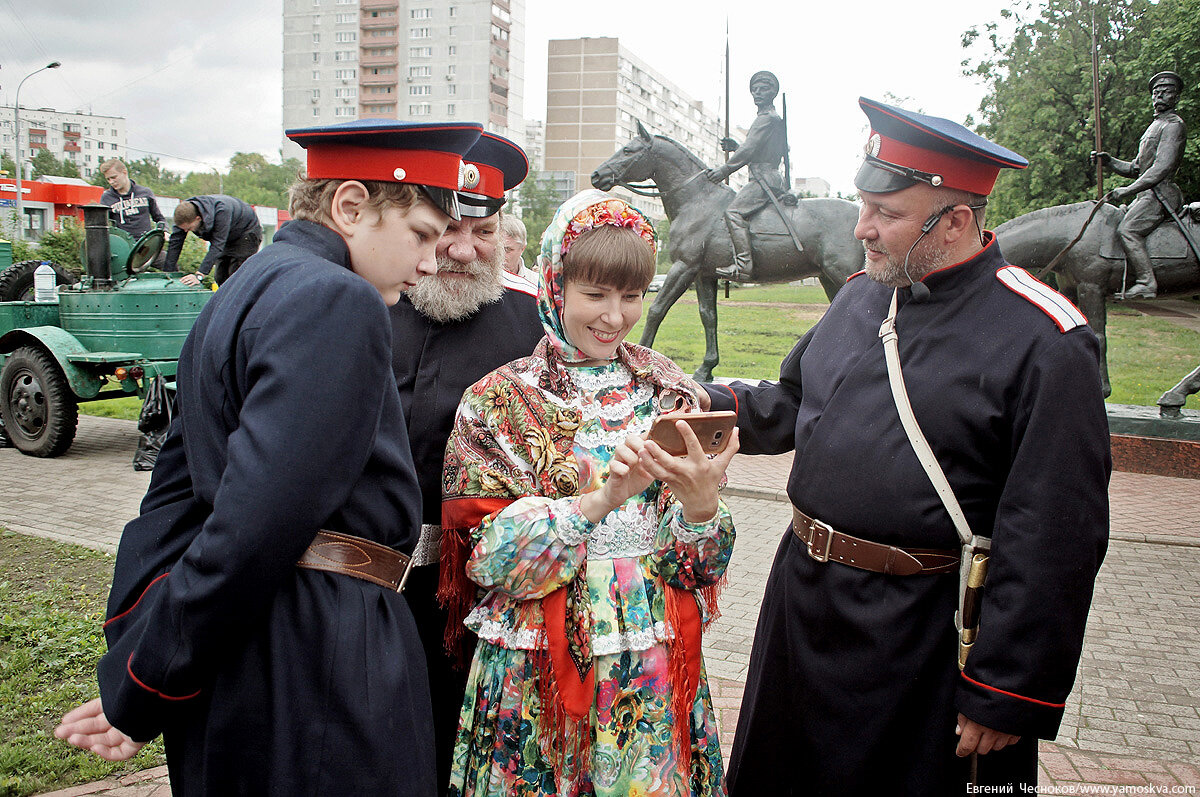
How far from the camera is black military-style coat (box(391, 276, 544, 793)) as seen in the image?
95.7 inches

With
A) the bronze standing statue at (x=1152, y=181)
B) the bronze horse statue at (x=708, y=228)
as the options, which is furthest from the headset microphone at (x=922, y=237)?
the bronze standing statue at (x=1152, y=181)

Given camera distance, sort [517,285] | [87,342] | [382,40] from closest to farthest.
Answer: [517,285], [87,342], [382,40]

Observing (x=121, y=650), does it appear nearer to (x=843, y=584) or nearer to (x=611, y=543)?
(x=611, y=543)

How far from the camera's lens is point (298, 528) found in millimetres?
1387

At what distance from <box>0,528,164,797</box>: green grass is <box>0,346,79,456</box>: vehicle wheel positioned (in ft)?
8.60

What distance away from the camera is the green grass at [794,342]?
535 inches

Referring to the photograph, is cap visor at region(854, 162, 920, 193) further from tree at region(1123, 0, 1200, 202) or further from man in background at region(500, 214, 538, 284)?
tree at region(1123, 0, 1200, 202)

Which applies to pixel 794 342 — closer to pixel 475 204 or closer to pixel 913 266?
pixel 913 266

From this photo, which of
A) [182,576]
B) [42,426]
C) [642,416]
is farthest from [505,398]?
[42,426]

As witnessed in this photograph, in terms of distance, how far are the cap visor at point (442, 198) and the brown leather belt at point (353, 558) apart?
2.20 ft

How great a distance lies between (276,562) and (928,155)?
189cm

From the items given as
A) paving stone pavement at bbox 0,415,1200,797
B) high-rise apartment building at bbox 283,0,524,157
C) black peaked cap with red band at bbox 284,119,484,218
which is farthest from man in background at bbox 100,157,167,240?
high-rise apartment building at bbox 283,0,524,157

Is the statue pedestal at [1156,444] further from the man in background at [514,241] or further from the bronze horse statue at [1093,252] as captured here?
the man in background at [514,241]

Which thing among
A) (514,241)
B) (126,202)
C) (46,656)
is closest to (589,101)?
(126,202)
